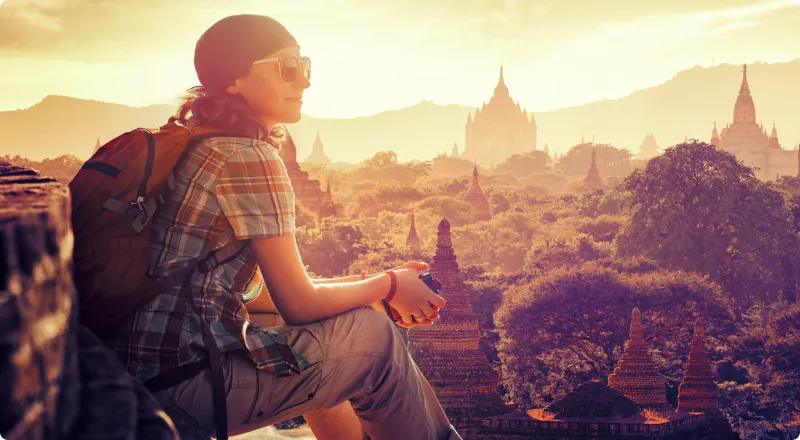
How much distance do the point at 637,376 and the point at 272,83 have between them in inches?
765

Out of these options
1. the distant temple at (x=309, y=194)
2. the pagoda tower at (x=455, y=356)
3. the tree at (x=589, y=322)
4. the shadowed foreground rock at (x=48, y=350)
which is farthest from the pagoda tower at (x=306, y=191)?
the shadowed foreground rock at (x=48, y=350)

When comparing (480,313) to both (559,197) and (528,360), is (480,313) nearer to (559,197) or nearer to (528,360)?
(528,360)

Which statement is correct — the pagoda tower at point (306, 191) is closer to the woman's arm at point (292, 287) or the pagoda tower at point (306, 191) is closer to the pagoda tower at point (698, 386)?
the pagoda tower at point (698, 386)

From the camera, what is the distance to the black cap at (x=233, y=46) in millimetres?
2691

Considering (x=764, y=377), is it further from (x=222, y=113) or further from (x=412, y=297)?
(x=222, y=113)

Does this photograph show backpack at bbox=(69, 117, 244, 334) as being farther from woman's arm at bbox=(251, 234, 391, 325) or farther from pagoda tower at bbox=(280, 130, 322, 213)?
pagoda tower at bbox=(280, 130, 322, 213)

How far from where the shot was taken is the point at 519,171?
380 feet

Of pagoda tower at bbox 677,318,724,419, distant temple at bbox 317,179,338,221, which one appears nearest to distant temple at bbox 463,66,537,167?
distant temple at bbox 317,179,338,221

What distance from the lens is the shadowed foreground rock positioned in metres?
1.55

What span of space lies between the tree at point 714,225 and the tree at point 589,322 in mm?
6495

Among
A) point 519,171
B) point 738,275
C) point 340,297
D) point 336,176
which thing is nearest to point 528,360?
point 738,275

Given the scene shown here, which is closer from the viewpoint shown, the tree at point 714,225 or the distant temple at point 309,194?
the tree at point 714,225

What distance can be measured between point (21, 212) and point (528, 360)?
2609 cm

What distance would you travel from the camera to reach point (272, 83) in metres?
2.74
